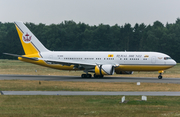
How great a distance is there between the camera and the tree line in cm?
12112

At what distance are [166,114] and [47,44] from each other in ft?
400

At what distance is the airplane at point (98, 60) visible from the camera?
148 feet

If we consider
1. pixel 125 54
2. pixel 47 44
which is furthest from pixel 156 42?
pixel 125 54

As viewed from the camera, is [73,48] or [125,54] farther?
[73,48]

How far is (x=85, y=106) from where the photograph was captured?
19.5 metres

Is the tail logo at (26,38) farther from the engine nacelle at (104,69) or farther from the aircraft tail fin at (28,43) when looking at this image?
the engine nacelle at (104,69)

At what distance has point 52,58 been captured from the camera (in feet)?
163

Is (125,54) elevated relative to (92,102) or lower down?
elevated

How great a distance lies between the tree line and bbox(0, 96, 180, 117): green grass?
98.2m

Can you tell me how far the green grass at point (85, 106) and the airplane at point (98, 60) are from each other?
72.6ft

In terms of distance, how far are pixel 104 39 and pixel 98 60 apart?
85582 mm

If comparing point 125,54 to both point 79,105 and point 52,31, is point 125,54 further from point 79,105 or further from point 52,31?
point 52,31

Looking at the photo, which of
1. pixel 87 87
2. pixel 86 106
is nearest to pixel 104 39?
pixel 87 87

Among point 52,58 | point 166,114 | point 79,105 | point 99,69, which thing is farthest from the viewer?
point 52,58
